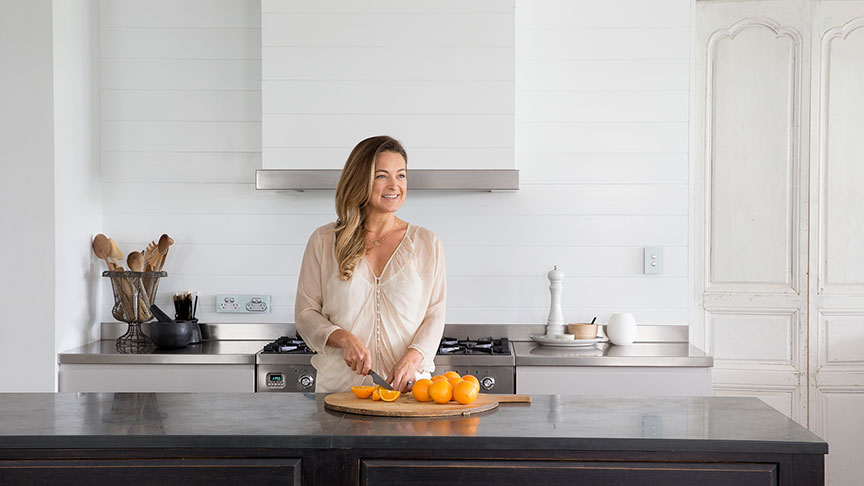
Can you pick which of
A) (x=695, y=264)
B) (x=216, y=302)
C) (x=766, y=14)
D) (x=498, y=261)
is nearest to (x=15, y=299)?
(x=216, y=302)

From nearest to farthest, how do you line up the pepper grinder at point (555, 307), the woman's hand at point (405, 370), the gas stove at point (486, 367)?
the woman's hand at point (405, 370)
the gas stove at point (486, 367)
the pepper grinder at point (555, 307)

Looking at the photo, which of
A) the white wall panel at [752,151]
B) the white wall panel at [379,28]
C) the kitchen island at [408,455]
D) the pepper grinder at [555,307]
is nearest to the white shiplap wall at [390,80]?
the white wall panel at [379,28]

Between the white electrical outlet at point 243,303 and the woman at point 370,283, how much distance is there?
144 centimetres

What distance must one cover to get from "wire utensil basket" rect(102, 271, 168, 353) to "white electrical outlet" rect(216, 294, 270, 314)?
33cm

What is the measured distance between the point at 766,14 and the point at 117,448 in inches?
141

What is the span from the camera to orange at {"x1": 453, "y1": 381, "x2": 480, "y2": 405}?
2.02m

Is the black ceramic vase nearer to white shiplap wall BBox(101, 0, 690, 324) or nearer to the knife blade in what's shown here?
white shiplap wall BBox(101, 0, 690, 324)

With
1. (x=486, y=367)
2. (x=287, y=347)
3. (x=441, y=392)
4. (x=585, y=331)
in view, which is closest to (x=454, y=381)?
(x=441, y=392)

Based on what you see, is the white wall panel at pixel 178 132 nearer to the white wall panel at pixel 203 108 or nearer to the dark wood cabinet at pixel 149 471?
the white wall panel at pixel 203 108

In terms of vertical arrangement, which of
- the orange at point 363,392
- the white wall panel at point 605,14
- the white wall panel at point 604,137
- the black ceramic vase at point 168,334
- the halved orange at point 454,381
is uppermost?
the white wall panel at point 605,14

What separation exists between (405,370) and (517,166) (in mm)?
1896

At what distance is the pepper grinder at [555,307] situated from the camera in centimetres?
385

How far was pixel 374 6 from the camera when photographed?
363 centimetres

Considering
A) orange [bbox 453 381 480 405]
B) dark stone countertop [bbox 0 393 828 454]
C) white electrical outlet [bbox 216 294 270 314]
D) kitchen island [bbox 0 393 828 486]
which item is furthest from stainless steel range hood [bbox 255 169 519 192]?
kitchen island [bbox 0 393 828 486]
